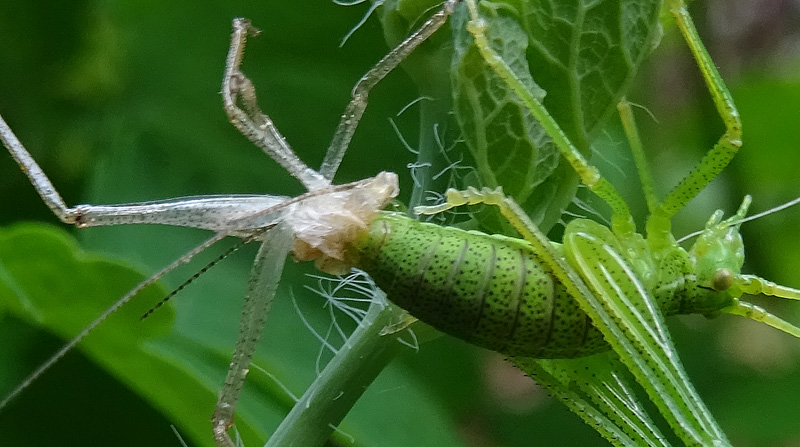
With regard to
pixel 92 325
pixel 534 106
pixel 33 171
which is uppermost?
pixel 534 106

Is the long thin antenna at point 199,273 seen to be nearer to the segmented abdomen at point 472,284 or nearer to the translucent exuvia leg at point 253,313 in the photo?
the translucent exuvia leg at point 253,313

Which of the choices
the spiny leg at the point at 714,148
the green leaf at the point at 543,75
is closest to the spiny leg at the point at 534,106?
the green leaf at the point at 543,75

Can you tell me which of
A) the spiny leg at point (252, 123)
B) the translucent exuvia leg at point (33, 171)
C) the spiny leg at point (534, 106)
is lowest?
the translucent exuvia leg at point (33, 171)

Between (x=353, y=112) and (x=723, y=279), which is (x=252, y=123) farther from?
(x=723, y=279)

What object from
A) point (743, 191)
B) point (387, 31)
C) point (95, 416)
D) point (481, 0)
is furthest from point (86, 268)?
point (743, 191)

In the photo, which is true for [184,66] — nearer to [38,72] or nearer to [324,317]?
[38,72]

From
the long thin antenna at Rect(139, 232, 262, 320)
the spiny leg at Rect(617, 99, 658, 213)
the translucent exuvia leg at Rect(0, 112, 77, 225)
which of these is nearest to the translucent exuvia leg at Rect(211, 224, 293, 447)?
the long thin antenna at Rect(139, 232, 262, 320)

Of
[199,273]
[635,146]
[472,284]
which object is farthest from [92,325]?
[635,146]
